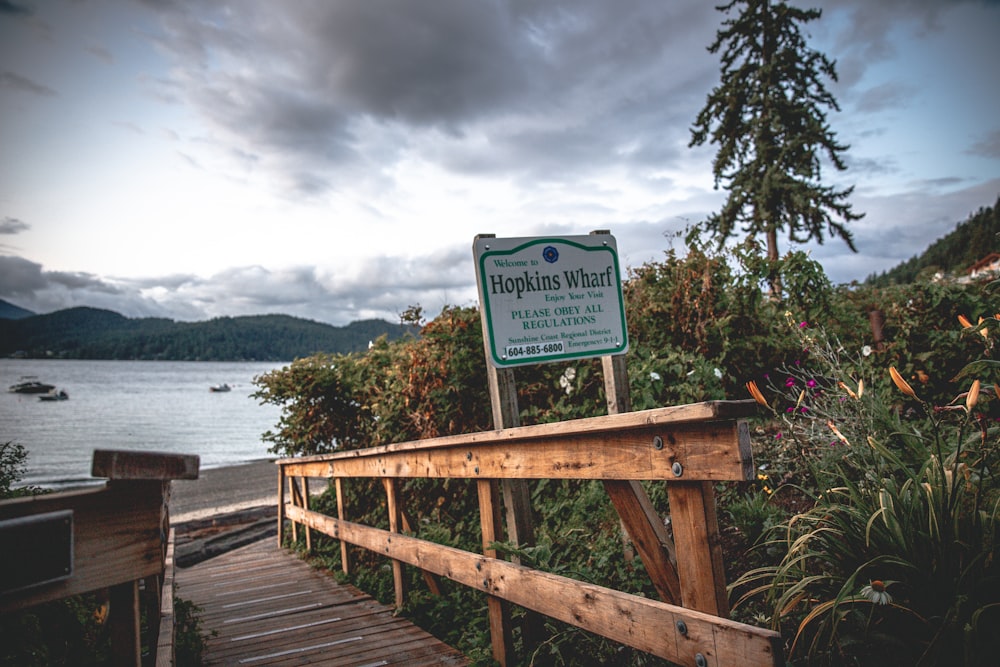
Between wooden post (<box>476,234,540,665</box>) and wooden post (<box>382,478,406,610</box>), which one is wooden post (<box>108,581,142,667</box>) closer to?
wooden post (<box>476,234,540,665</box>)

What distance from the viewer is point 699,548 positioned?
6.46 ft

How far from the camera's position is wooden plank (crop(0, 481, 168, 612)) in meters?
1.39

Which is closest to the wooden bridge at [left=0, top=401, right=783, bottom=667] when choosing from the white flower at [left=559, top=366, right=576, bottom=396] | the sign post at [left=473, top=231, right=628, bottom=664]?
the sign post at [left=473, top=231, right=628, bottom=664]

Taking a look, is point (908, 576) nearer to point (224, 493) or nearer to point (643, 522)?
point (643, 522)

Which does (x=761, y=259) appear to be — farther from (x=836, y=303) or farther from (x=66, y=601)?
(x=66, y=601)

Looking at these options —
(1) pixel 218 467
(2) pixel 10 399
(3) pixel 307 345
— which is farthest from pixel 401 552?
(3) pixel 307 345

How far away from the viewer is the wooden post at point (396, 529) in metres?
4.35

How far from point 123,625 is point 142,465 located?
44cm

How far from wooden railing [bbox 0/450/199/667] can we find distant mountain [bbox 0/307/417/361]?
378 feet

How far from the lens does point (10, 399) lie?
64.8 metres

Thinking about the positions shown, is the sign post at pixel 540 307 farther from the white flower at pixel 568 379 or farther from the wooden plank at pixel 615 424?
the white flower at pixel 568 379

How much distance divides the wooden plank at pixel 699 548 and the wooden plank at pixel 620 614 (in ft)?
0.16

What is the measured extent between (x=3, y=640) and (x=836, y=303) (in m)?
7.25

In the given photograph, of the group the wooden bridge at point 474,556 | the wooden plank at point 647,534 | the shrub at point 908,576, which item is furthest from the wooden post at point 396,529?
the shrub at point 908,576
